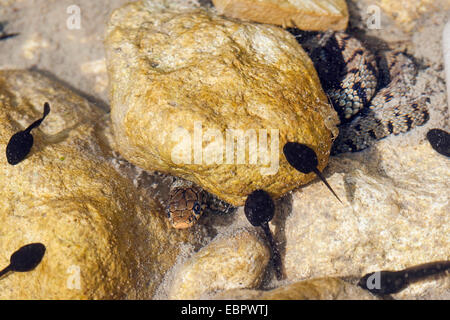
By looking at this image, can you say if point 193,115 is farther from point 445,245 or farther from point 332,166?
point 445,245

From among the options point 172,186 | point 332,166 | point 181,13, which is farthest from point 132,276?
point 181,13

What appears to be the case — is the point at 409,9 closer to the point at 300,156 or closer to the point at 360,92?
the point at 360,92

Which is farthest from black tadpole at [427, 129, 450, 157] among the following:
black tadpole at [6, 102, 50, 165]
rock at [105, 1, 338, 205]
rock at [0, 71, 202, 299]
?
black tadpole at [6, 102, 50, 165]

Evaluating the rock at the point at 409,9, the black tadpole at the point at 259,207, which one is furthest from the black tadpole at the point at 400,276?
the rock at the point at 409,9

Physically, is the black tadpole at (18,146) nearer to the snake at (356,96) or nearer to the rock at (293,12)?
the snake at (356,96)

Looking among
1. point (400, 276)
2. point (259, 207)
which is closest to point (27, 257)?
point (259, 207)

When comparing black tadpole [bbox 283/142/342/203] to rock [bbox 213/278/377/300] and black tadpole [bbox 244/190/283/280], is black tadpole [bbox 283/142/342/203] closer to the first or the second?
black tadpole [bbox 244/190/283/280]

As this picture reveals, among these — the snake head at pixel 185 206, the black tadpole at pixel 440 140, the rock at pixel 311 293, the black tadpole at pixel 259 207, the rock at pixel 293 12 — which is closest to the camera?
the rock at pixel 311 293
